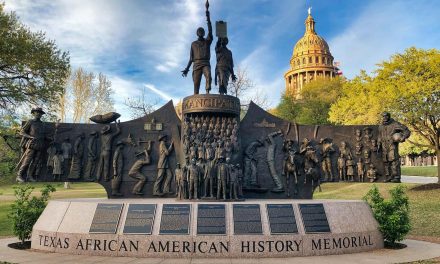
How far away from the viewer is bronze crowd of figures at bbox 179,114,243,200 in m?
12.4

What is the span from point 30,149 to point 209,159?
673 cm

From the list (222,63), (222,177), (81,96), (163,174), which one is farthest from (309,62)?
(222,177)

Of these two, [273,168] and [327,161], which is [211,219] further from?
[327,161]

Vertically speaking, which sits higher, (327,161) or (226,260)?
(327,161)

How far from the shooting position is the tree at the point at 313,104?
54.8 metres

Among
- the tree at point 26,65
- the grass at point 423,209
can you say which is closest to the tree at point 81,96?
the tree at point 26,65

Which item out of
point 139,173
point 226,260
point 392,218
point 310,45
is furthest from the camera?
point 310,45

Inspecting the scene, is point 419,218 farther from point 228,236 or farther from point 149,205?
point 149,205

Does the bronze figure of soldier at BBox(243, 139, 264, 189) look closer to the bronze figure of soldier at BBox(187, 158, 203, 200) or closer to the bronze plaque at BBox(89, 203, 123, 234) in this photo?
the bronze figure of soldier at BBox(187, 158, 203, 200)

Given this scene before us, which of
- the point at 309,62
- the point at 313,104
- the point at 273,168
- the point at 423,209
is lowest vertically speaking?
the point at 423,209

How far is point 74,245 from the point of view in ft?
32.5

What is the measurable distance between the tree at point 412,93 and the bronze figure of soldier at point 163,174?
20.2 m

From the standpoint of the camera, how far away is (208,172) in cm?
1237

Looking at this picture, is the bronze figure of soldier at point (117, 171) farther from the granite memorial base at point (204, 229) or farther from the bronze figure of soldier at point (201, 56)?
the bronze figure of soldier at point (201, 56)
